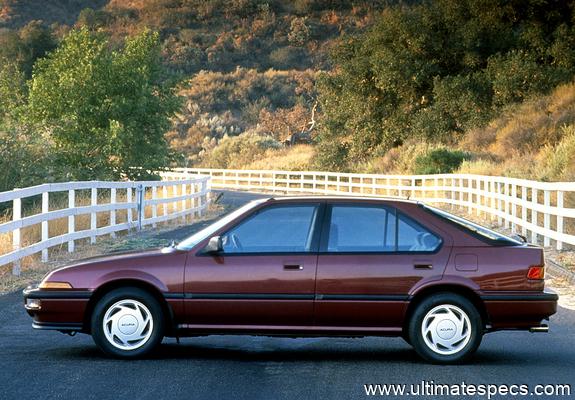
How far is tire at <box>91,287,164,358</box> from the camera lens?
396 inches

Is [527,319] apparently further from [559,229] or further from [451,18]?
[451,18]

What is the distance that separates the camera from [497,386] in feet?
29.6

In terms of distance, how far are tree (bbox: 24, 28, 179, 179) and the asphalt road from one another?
23.5 meters

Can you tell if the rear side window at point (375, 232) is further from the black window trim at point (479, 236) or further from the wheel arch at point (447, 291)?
the wheel arch at point (447, 291)

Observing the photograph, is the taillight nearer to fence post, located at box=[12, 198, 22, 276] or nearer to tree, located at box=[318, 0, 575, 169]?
fence post, located at box=[12, 198, 22, 276]

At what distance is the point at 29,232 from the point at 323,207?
12244 millimetres

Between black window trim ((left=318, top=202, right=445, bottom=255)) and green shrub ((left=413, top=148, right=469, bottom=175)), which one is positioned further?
green shrub ((left=413, top=148, right=469, bottom=175))

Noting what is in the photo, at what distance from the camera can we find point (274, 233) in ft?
33.9

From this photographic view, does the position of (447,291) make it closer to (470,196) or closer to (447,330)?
(447,330)

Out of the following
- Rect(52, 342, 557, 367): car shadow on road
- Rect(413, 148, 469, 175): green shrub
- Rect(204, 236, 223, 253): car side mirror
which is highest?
Rect(413, 148, 469, 175): green shrub

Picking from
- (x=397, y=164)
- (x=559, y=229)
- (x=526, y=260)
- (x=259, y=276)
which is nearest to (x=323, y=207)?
(x=259, y=276)

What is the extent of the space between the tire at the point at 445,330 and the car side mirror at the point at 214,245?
1.66 metres

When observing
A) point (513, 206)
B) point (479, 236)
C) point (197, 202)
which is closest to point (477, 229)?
point (479, 236)

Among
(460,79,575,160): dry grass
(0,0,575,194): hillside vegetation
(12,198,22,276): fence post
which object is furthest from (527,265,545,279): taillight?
(460,79,575,160): dry grass
